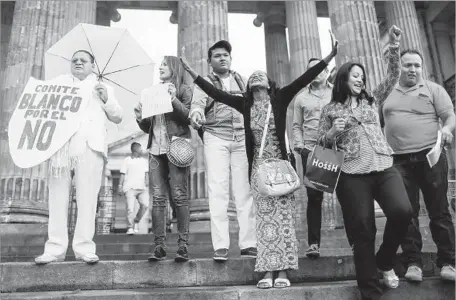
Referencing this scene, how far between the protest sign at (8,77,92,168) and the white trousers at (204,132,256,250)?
5.08ft

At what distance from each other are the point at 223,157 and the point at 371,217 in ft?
5.91

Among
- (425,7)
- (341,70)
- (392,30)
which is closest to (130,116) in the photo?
(341,70)

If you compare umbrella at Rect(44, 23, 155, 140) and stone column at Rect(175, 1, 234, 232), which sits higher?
stone column at Rect(175, 1, 234, 232)

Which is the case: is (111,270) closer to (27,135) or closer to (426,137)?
(27,135)

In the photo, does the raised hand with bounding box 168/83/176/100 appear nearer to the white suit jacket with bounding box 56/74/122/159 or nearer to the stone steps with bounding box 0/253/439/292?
the white suit jacket with bounding box 56/74/122/159

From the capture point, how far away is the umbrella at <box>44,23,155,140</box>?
520cm

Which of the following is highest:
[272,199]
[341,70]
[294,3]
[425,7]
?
[425,7]

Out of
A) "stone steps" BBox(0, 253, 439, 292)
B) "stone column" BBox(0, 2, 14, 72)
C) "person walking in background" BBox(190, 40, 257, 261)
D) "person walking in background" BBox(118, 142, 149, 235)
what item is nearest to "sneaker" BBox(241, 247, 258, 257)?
"person walking in background" BBox(190, 40, 257, 261)

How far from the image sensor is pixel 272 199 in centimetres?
409

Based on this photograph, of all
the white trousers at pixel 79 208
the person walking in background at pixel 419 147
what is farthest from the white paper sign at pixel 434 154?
the white trousers at pixel 79 208

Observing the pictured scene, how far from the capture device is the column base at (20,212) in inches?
385

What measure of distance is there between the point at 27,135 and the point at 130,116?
1.43 metres

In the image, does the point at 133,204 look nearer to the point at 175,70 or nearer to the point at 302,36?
the point at 175,70

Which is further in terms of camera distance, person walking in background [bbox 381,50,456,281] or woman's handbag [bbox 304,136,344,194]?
person walking in background [bbox 381,50,456,281]
